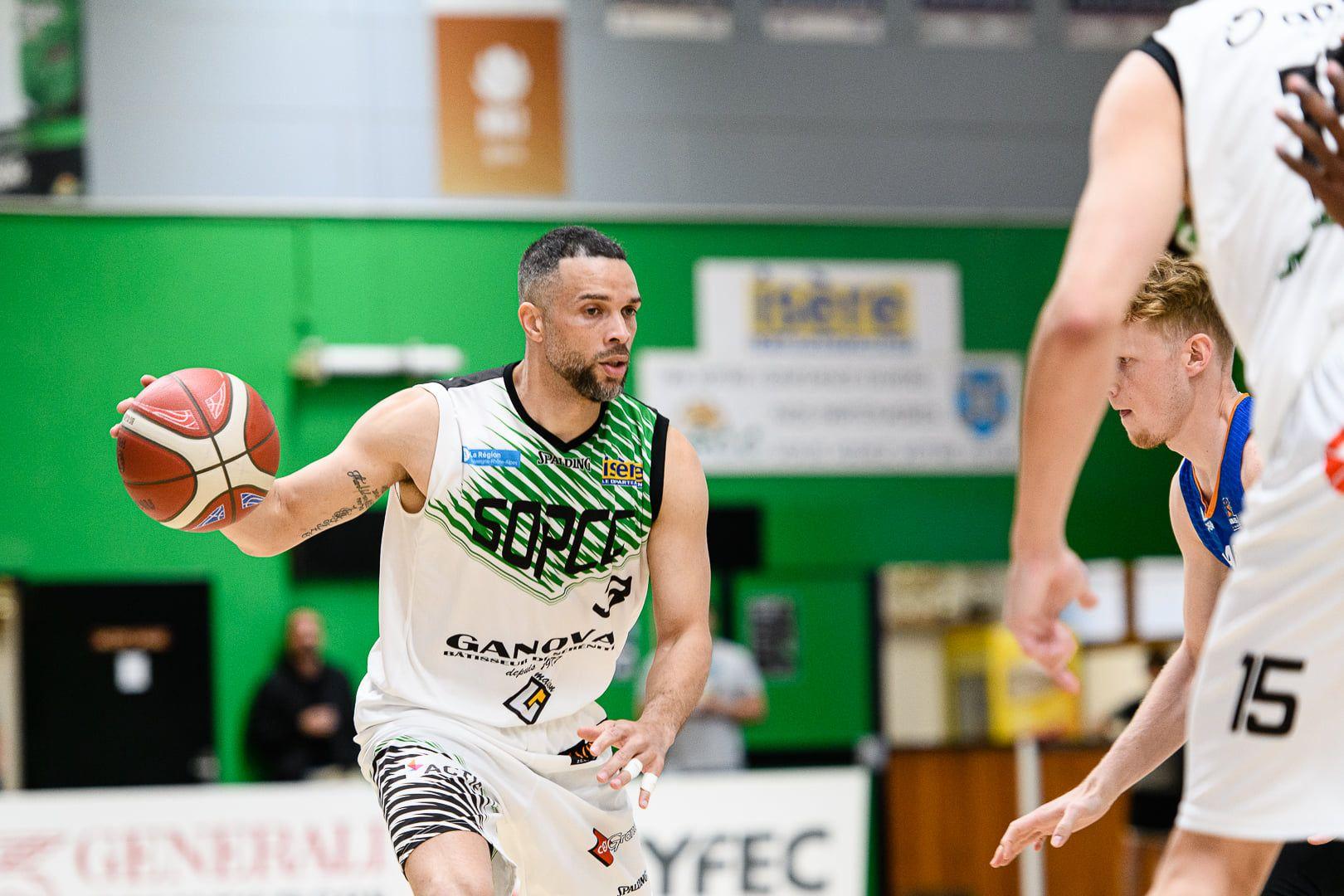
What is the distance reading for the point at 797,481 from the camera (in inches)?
462

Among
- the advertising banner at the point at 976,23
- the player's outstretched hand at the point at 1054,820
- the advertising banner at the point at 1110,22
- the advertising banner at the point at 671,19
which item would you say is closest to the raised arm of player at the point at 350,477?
the player's outstretched hand at the point at 1054,820

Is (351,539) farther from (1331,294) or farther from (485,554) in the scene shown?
(1331,294)

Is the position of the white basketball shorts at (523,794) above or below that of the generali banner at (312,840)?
above

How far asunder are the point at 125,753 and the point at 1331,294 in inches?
379

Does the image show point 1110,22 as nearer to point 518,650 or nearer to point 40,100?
point 40,100

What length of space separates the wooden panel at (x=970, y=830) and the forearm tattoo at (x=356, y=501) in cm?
771

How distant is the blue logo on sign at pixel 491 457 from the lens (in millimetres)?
3951

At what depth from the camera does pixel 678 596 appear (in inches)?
158

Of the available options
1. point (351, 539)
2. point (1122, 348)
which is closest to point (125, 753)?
point (351, 539)

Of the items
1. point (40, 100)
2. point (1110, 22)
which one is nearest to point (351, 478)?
point (40, 100)

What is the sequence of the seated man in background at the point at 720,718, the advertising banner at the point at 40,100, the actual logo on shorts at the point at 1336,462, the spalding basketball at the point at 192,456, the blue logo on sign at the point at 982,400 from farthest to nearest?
the blue logo on sign at the point at 982,400, the advertising banner at the point at 40,100, the seated man in background at the point at 720,718, the spalding basketball at the point at 192,456, the actual logo on shorts at the point at 1336,462

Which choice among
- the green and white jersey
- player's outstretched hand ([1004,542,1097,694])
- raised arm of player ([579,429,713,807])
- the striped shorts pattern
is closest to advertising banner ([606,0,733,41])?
raised arm of player ([579,429,713,807])

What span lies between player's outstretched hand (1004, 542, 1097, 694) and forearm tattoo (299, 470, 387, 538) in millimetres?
2011

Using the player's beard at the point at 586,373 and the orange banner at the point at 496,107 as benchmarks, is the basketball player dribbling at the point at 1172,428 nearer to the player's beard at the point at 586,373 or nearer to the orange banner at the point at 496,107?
the player's beard at the point at 586,373
